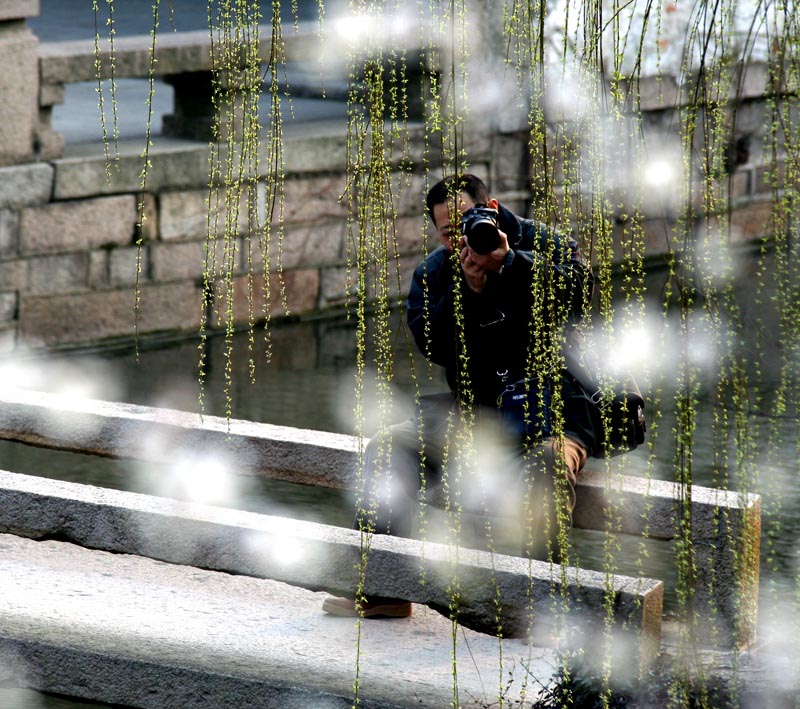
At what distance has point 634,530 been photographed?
3.57 meters

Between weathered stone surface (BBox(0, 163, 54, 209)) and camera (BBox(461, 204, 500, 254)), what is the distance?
3753mm

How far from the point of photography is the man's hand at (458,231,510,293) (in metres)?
3.53

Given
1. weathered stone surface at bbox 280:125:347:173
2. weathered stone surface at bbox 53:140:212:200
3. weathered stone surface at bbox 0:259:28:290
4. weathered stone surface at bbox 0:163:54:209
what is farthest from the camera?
weathered stone surface at bbox 280:125:347:173

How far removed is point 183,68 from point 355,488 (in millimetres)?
3784

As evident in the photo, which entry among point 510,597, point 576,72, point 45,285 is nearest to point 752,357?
point 45,285

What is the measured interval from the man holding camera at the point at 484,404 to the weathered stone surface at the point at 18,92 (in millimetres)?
3427

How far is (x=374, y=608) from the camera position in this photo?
11.8 ft

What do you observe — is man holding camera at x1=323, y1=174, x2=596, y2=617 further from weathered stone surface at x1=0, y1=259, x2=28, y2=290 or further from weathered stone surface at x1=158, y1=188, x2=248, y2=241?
weathered stone surface at x1=158, y1=188, x2=248, y2=241

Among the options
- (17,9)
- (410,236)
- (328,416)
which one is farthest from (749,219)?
(17,9)

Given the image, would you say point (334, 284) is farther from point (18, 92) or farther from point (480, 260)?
point (480, 260)

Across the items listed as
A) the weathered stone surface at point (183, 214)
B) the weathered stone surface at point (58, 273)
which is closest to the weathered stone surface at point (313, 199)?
the weathered stone surface at point (183, 214)

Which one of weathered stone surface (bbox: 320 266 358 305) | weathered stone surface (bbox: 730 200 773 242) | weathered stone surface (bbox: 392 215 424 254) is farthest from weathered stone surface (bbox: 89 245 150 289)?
weathered stone surface (bbox: 730 200 773 242)

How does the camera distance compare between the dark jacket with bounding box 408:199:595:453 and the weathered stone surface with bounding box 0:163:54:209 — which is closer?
the dark jacket with bounding box 408:199:595:453

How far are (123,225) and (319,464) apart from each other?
139 inches
